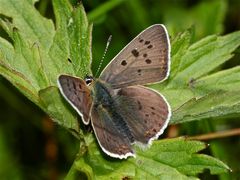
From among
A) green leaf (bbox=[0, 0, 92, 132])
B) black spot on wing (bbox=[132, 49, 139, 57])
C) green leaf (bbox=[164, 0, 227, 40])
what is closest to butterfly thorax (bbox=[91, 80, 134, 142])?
green leaf (bbox=[0, 0, 92, 132])

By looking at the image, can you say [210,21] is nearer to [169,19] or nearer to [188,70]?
[169,19]

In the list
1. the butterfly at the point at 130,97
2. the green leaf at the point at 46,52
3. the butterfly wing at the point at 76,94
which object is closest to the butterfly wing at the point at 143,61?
the butterfly at the point at 130,97

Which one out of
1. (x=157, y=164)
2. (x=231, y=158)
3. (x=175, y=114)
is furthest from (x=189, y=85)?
(x=231, y=158)

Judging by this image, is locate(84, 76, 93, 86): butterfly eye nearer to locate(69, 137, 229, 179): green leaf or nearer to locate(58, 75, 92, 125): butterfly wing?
locate(58, 75, 92, 125): butterfly wing

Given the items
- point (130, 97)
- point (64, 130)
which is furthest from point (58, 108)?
point (64, 130)

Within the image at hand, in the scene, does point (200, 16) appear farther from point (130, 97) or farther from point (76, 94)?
point (76, 94)
